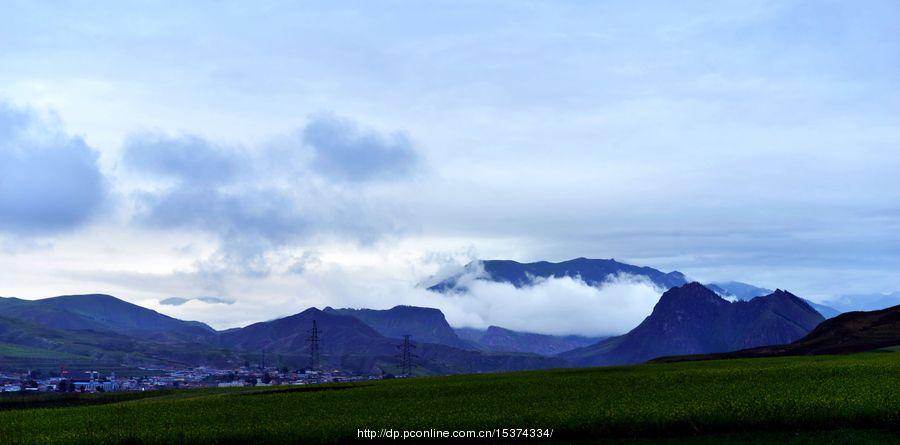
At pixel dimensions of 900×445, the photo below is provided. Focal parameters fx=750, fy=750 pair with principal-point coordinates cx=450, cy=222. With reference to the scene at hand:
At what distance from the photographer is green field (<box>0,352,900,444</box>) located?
192 feet

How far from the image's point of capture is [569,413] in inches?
2525

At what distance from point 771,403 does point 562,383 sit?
36117 mm

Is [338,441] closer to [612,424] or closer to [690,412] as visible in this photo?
[612,424]

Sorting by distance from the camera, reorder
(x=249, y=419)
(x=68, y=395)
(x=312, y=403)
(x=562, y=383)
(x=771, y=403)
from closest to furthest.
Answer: (x=771, y=403) < (x=249, y=419) < (x=312, y=403) < (x=562, y=383) < (x=68, y=395)

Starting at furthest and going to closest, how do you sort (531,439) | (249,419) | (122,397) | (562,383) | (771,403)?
(122,397) → (562,383) → (249,419) → (771,403) → (531,439)

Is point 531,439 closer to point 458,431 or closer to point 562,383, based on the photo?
point 458,431

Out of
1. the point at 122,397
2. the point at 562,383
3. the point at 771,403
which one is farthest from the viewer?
the point at 122,397

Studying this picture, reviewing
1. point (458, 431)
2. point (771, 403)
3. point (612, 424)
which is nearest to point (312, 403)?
point (458, 431)

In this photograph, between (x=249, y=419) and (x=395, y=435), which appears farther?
(x=249, y=419)

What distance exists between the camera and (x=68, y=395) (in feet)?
518

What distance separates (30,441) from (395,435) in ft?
107

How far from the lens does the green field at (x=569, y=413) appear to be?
58.4 metres

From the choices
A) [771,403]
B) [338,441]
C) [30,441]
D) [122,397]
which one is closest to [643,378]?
[771,403]

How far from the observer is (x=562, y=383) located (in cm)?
9656
